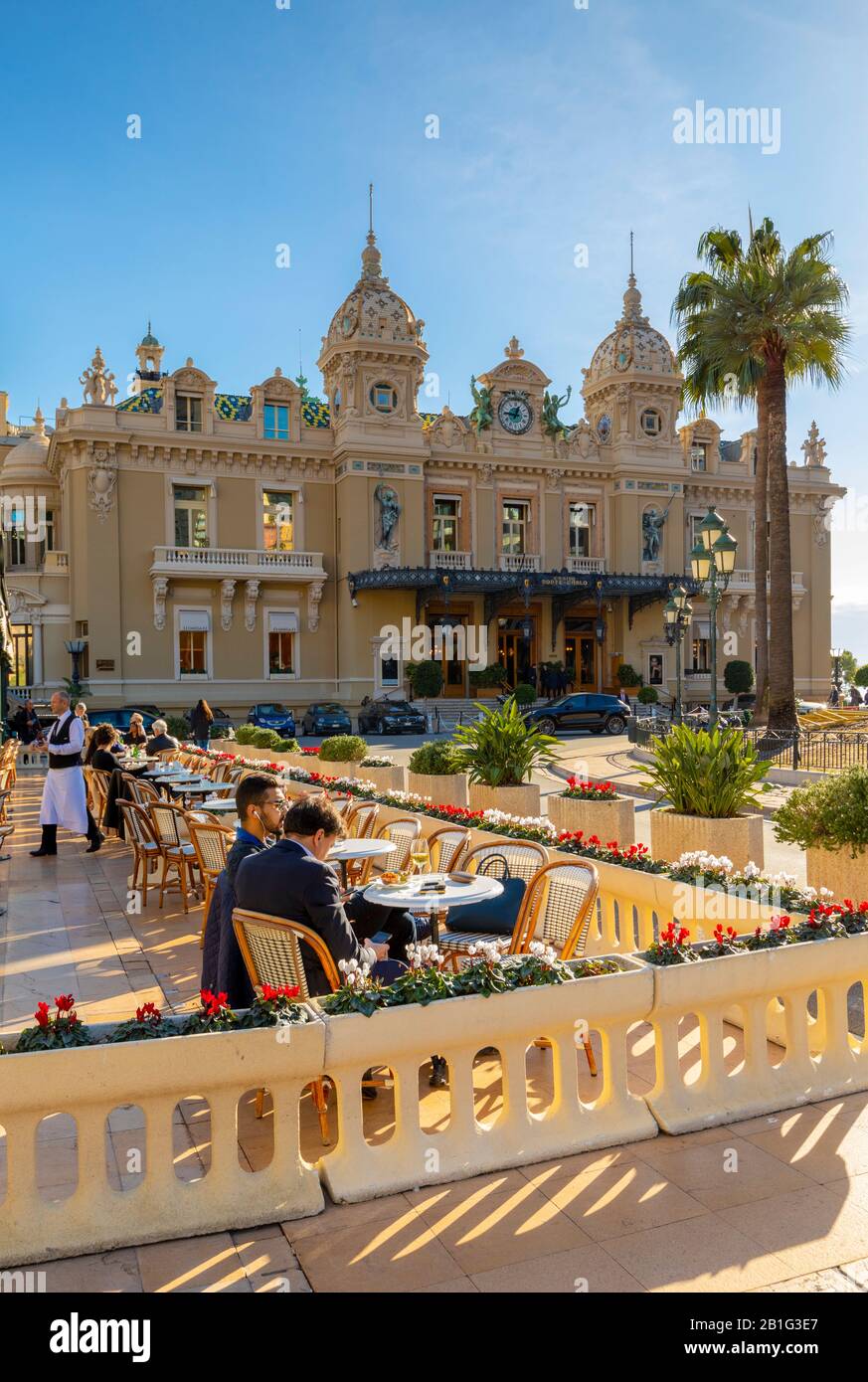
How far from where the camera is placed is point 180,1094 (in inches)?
128

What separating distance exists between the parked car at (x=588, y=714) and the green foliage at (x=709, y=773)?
70.7 ft

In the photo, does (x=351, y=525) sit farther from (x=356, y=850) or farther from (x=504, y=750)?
(x=356, y=850)

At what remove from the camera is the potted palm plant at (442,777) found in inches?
417

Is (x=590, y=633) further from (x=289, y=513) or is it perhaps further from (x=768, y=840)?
(x=768, y=840)

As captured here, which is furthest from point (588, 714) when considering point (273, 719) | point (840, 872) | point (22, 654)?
point (840, 872)

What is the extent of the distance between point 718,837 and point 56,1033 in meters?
5.00

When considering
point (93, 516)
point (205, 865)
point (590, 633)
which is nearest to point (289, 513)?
point (93, 516)

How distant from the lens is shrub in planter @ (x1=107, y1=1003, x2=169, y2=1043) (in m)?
3.29

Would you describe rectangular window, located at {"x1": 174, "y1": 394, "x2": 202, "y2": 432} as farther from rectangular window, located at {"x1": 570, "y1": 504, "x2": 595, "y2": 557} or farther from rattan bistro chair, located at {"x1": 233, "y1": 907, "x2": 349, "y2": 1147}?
rattan bistro chair, located at {"x1": 233, "y1": 907, "x2": 349, "y2": 1147}

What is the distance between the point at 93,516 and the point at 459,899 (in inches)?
1173

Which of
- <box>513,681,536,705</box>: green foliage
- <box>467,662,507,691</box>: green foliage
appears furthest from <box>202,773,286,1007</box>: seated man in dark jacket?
<box>467,662,507,691</box>: green foliage

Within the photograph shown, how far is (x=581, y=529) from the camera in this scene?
39000 millimetres

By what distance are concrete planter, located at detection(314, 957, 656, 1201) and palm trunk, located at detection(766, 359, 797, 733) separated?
58.4ft
